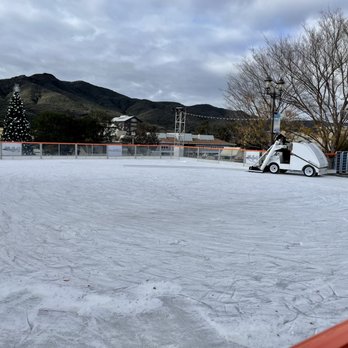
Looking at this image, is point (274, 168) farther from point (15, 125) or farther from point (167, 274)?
point (15, 125)

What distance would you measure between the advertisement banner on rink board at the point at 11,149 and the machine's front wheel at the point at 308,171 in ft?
63.7

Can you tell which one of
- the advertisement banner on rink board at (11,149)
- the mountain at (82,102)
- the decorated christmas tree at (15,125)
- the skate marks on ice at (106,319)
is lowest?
the skate marks on ice at (106,319)

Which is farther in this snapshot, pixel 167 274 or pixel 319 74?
pixel 319 74

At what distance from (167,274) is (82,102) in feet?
437

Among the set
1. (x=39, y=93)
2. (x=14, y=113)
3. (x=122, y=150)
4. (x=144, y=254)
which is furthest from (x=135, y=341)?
(x=39, y=93)

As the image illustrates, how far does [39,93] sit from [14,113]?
227ft

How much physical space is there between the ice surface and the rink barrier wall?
18.2 metres

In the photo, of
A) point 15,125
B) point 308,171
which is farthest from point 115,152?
point 15,125

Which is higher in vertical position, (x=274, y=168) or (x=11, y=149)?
(x=11, y=149)

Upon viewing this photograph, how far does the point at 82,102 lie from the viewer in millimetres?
131500

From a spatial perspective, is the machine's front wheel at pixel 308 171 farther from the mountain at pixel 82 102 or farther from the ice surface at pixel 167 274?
the mountain at pixel 82 102

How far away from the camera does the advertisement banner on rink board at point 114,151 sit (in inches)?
1251

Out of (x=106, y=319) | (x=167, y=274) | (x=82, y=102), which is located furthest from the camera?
(x=82, y=102)

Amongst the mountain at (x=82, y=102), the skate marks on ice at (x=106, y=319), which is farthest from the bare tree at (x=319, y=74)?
the mountain at (x=82, y=102)
